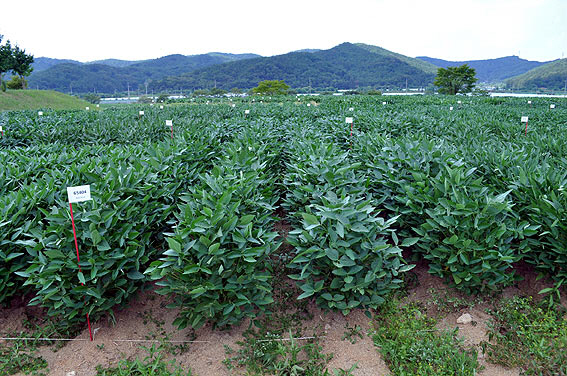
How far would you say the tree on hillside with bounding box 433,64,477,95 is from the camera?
6000 centimetres

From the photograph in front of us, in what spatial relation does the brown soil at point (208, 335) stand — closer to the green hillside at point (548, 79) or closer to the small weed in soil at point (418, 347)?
the small weed in soil at point (418, 347)

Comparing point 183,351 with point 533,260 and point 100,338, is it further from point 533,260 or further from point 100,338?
point 533,260

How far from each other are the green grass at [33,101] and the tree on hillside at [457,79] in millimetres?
56977

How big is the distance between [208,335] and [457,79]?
223ft

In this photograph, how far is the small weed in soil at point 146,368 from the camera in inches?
93.5

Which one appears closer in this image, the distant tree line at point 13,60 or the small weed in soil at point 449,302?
the small weed in soil at point 449,302

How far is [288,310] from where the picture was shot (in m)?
3.17

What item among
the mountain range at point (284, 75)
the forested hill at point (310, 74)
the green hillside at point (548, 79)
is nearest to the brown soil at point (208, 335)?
the green hillside at point (548, 79)

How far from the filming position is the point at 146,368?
96.0 inches

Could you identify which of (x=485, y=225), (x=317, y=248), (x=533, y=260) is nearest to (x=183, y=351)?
(x=317, y=248)

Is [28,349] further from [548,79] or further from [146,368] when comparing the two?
[548,79]

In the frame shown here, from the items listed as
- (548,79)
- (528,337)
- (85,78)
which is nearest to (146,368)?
(528,337)

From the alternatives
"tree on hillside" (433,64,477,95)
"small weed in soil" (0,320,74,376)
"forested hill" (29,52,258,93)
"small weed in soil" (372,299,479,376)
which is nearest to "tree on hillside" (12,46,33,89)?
"small weed in soil" (0,320,74,376)

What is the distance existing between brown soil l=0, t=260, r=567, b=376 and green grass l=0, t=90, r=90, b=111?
114 ft
